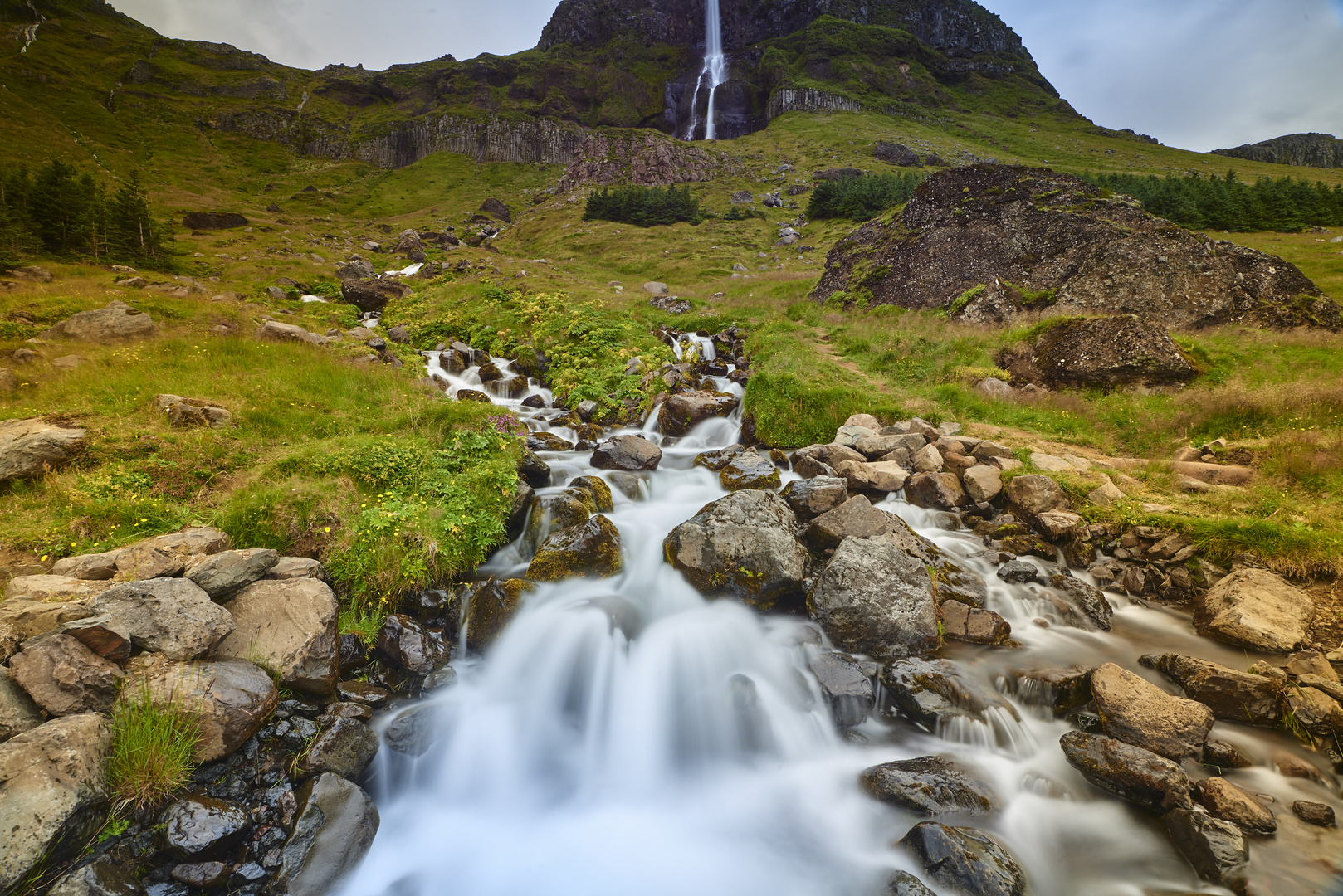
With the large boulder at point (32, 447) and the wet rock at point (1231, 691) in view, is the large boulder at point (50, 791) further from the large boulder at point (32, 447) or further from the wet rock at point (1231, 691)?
the wet rock at point (1231, 691)

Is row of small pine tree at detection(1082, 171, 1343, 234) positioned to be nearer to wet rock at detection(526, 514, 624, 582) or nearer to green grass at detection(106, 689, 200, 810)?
wet rock at detection(526, 514, 624, 582)

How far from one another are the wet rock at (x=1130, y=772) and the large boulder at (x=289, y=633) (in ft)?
27.0

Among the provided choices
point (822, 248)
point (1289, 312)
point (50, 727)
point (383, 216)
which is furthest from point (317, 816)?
point (383, 216)

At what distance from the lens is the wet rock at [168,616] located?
4.75m

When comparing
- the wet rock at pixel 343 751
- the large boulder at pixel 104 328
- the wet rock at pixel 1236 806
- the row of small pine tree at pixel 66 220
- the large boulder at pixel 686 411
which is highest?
the row of small pine tree at pixel 66 220

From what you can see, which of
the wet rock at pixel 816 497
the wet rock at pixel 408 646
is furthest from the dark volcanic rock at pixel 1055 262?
the wet rock at pixel 408 646

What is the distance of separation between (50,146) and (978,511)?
A: 336 ft

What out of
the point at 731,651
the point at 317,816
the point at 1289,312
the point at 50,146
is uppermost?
the point at 50,146

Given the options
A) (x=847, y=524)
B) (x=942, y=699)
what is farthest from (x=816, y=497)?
(x=942, y=699)

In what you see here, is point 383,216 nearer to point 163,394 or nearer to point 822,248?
point 822,248

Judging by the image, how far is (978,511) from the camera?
952 centimetres

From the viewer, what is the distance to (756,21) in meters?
150

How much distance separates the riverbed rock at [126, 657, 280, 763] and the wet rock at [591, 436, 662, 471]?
7.54 m

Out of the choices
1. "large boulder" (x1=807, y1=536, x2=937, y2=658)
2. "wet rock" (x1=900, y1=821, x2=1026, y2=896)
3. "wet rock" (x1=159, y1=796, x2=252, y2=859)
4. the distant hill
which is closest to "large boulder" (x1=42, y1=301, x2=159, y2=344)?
"wet rock" (x1=159, y1=796, x2=252, y2=859)
